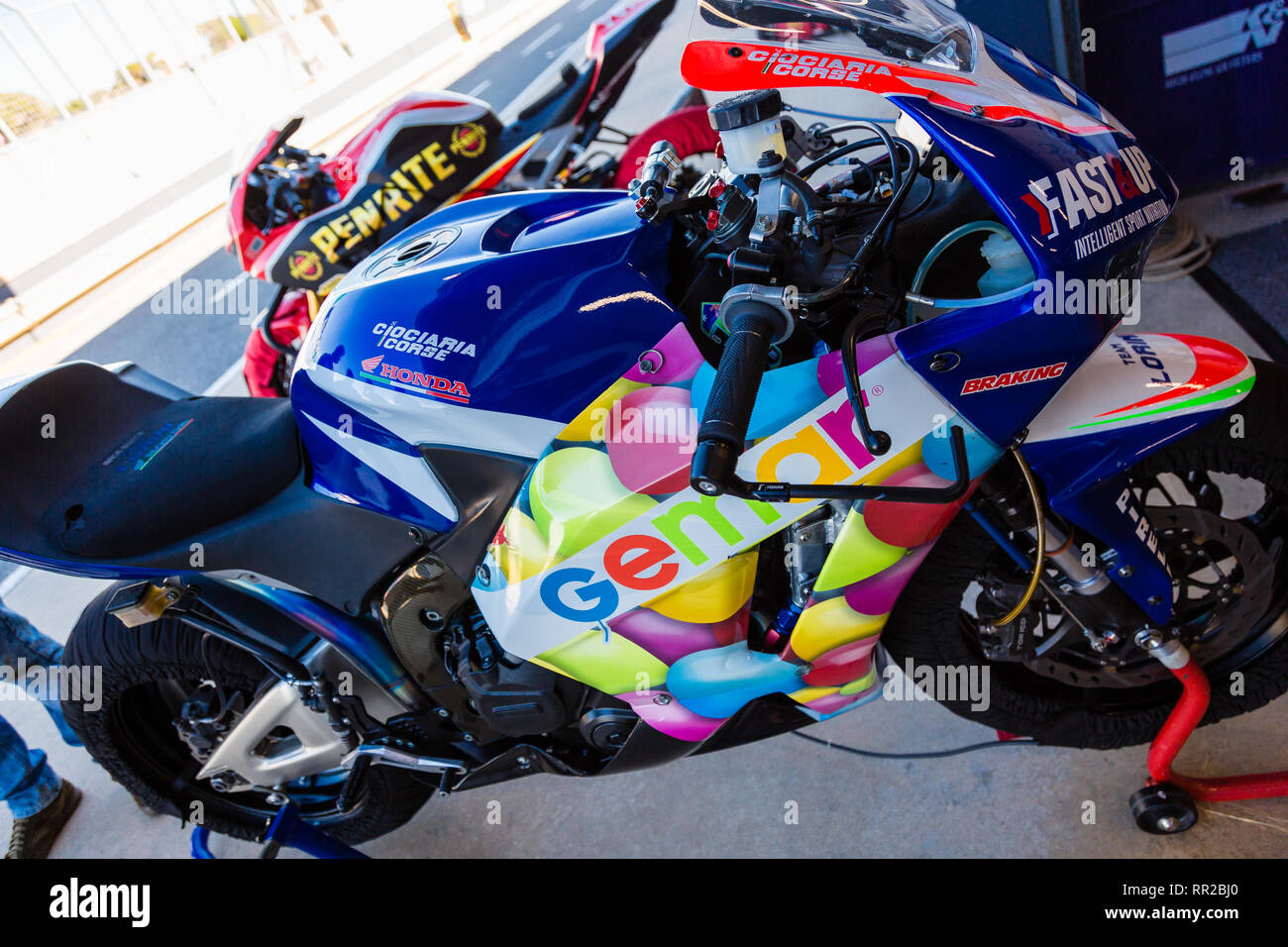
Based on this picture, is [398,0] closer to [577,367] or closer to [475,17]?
[475,17]

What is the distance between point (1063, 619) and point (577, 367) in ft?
3.49

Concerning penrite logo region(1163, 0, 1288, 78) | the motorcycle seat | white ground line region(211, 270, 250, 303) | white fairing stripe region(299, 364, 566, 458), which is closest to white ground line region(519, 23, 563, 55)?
white ground line region(211, 270, 250, 303)

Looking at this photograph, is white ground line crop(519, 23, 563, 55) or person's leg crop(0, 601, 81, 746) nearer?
person's leg crop(0, 601, 81, 746)

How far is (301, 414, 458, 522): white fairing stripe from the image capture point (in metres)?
1.45

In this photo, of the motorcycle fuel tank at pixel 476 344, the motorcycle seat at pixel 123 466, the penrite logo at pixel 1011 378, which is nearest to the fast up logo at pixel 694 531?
the penrite logo at pixel 1011 378

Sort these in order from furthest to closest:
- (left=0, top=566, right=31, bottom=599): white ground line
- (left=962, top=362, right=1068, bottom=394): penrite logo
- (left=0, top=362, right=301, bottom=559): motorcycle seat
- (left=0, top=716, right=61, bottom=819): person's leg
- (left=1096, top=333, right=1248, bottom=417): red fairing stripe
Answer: (left=0, top=566, right=31, bottom=599): white ground line, (left=0, top=716, right=61, bottom=819): person's leg, (left=0, top=362, right=301, bottom=559): motorcycle seat, (left=1096, top=333, right=1248, bottom=417): red fairing stripe, (left=962, top=362, right=1068, bottom=394): penrite logo

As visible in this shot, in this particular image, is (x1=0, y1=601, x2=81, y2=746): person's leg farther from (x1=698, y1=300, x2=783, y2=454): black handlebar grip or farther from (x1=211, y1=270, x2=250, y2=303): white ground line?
(x1=211, y1=270, x2=250, y2=303): white ground line

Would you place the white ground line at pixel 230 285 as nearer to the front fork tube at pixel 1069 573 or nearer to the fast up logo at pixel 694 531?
the fast up logo at pixel 694 531

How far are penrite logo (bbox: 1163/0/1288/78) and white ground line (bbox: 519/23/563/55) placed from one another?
21.8 feet

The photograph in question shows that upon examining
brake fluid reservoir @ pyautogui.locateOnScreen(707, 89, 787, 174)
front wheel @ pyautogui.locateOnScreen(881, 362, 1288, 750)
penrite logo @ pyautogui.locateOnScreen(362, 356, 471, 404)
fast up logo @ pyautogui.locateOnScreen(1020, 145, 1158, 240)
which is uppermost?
brake fluid reservoir @ pyautogui.locateOnScreen(707, 89, 787, 174)

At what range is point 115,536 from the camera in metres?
1.58

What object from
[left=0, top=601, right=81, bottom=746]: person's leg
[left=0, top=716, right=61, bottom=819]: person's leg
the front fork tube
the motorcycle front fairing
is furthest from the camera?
[left=0, top=601, right=81, bottom=746]: person's leg
